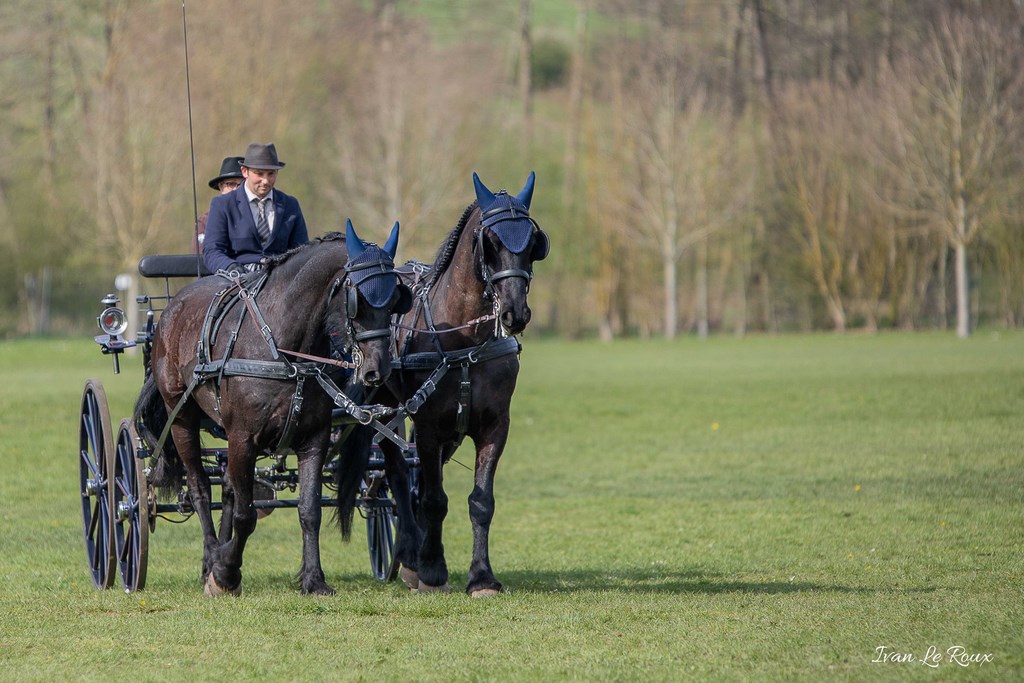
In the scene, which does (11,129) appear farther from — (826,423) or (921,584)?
(921,584)

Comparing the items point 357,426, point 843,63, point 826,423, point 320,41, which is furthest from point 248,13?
point 357,426

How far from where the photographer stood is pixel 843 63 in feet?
165

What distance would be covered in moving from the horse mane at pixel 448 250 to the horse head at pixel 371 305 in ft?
2.56

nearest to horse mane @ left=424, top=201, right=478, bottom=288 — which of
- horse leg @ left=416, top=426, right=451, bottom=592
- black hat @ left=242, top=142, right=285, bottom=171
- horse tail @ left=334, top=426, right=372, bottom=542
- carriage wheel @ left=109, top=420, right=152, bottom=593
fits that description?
horse leg @ left=416, top=426, right=451, bottom=592

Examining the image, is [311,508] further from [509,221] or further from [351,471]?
[509,221]

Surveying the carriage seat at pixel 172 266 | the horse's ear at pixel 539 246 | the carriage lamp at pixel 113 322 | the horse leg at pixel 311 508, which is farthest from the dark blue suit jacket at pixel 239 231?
the horse's ear at pixel 539 246

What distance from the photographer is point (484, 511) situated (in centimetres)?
757

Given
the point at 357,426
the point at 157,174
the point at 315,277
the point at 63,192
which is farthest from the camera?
the point at 63,192

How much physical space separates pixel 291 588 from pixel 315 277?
6.34 feet

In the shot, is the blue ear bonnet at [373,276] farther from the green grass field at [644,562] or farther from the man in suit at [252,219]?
the man in suit at [252,219]

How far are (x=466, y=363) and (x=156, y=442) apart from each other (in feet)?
7.60

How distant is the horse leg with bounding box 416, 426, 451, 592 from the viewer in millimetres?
7828

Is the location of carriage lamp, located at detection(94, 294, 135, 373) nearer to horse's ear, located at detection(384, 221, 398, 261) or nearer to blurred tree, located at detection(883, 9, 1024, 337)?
horse's ear, located at detection(384, 221, 398, 261)
